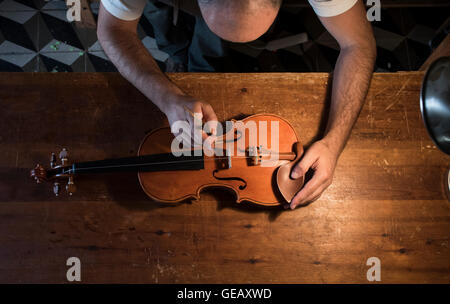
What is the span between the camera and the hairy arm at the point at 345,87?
140 cm

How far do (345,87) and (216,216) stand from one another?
0.85m

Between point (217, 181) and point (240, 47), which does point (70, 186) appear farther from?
point (240, 47)

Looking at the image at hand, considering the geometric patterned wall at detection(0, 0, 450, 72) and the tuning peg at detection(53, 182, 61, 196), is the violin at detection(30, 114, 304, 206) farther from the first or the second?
the geometric patterned wall at detection(0, 0, 450, 72)

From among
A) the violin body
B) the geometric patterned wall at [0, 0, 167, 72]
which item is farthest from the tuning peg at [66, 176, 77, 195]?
the geometric patterned wall at [0, 0, 167, 72]

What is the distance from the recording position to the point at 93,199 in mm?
1487

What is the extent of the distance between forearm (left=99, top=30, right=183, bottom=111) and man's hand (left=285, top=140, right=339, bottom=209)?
2.08 feet

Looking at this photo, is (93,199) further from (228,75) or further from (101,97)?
(228,75)

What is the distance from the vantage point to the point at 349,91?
4.89 feet

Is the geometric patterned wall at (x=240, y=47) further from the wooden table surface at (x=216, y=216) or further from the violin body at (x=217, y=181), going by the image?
the violin body at (x=217, y=181)

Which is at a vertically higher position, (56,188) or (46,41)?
(46,41)

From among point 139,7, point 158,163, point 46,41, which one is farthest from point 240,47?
point 46,41

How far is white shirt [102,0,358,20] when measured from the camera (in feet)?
4.52

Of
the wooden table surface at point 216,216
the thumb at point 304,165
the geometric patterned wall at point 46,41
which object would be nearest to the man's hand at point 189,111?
the wooden table surface at point 216,216
